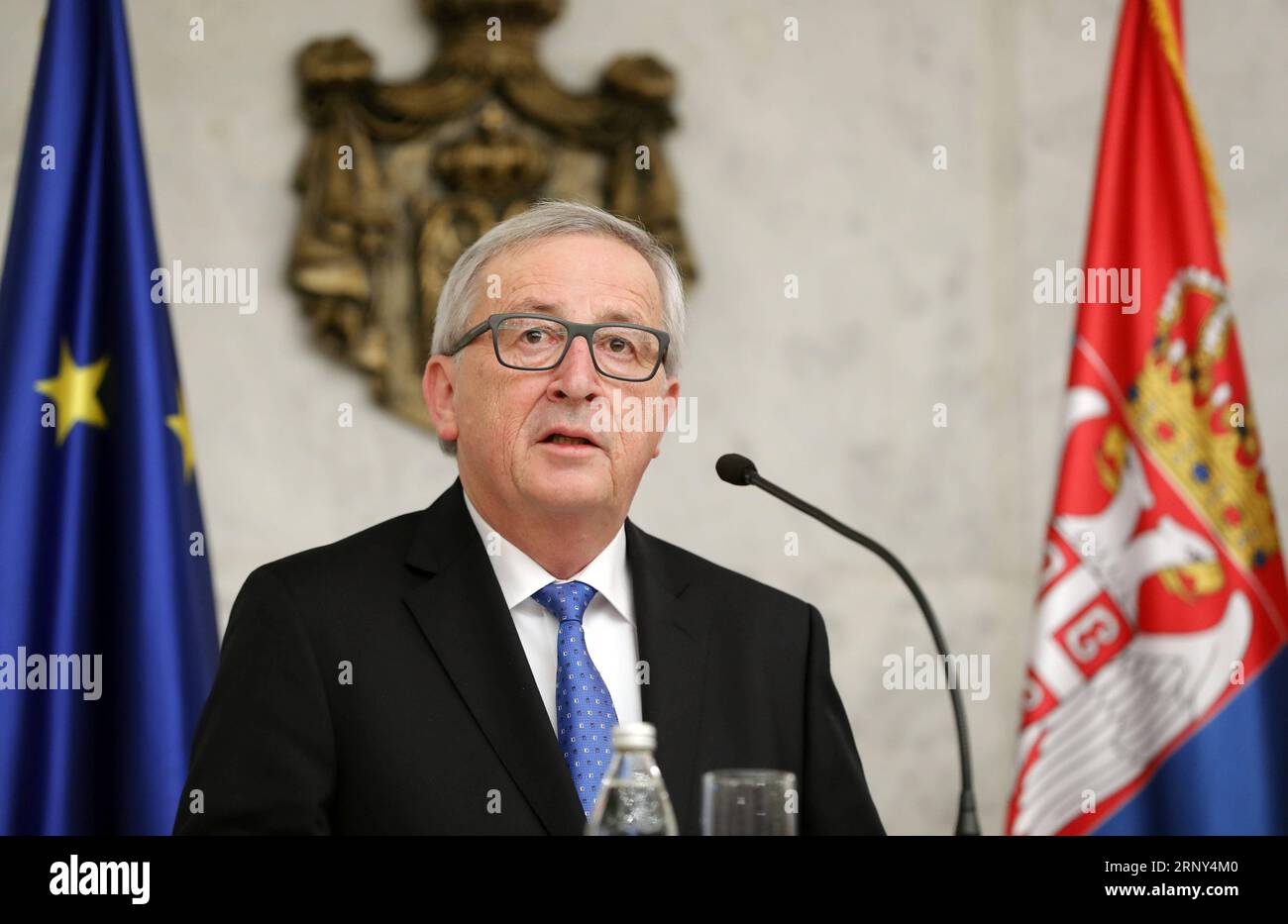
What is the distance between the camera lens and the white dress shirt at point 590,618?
7.05ft

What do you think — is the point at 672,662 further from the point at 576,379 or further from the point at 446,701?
the point at 576,379

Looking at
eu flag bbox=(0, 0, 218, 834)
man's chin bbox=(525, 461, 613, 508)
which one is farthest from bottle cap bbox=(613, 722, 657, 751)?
eu flag bbox=(0, 0, 218, 834)

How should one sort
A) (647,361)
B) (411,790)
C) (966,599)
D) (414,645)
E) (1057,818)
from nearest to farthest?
(411,790) → (414,645) → (647,361) → (1057,818) → (966,599)

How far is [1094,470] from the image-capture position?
373cm

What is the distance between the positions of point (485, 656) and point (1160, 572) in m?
2.16

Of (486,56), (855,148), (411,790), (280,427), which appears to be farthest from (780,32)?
(411,790)

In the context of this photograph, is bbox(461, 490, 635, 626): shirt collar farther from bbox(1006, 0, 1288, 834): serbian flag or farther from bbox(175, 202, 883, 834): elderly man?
bbox(1006, 0, 1288, 834): serbian flag

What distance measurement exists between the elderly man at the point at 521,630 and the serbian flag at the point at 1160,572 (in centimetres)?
152

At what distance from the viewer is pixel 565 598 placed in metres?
2.18

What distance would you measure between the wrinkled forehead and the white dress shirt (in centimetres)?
34

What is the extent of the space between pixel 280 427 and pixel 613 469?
1.67 metres

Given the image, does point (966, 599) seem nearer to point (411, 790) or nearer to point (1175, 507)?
point (1175, 507)

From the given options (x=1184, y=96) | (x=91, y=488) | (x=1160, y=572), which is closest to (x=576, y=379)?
(x=91, y=488)

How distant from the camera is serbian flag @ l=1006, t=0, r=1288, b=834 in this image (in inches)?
143
